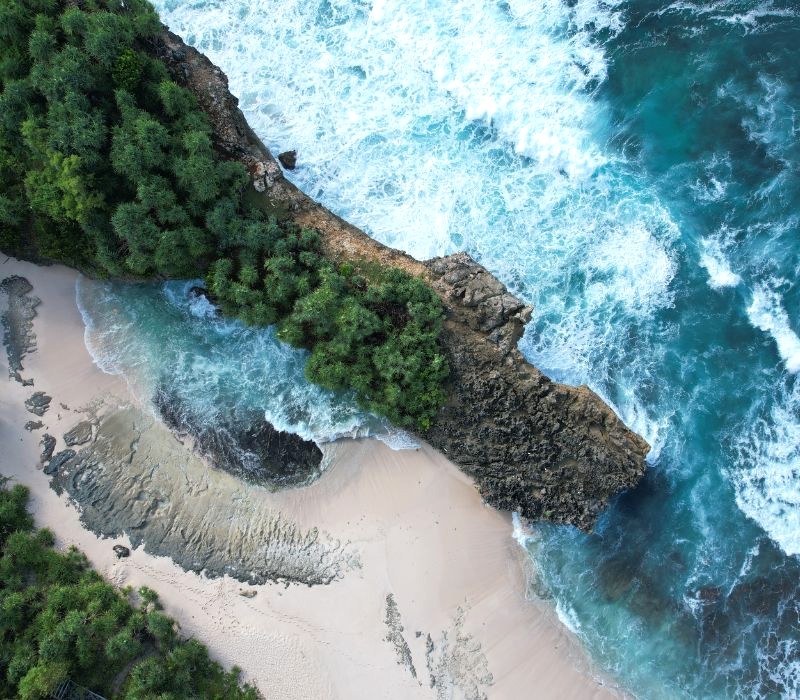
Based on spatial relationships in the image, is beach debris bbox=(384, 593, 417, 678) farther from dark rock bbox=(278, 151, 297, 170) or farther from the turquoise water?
dark rock bbox=(278, 151, 297, 170)

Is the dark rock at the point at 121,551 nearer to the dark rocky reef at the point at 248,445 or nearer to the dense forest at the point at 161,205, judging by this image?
the dark rocky reef at the point at 248,445

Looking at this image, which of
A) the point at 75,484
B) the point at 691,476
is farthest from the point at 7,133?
the point at 691,476

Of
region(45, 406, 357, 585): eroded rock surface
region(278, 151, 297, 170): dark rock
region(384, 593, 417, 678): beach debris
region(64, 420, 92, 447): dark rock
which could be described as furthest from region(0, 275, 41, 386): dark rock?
region(384, 593, 417, 678): beach debris

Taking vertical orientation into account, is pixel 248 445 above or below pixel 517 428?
below

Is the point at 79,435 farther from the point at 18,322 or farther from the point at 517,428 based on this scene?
the point at 517,428

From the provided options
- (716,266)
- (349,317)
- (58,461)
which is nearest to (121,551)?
(58,461)

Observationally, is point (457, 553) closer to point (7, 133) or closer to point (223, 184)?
point (223, 184)

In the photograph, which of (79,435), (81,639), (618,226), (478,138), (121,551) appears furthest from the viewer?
(478,138)
